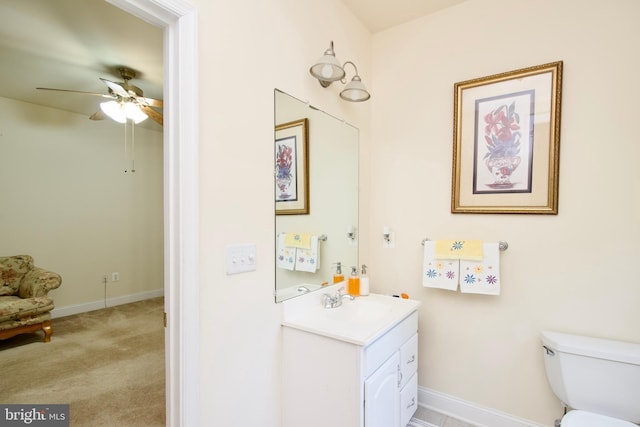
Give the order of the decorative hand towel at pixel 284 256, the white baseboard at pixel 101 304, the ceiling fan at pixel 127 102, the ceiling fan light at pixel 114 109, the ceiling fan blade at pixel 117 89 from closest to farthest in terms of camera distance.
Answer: the decorative hand towel at pixel 284 256 → the ceiling fan blade at pixel 117 89 → the ceiling fan at pixel 127 102 → the ceiling fan light at pixel 114 109 → the white baseboard at pixel 101 304

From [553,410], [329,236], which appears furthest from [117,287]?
[553,410]

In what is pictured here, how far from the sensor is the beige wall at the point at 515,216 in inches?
61.2

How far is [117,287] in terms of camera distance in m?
4.30

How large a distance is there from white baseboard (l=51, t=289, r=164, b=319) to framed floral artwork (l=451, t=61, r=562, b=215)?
4597 millimetres

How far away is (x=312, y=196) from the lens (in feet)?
5.97

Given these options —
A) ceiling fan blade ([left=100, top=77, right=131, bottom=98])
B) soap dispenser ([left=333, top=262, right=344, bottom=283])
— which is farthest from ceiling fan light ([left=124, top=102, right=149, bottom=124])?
soap dispenser ([left=333, top=262, right=344, bottom=283])

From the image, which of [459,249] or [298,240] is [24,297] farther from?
[459,249]

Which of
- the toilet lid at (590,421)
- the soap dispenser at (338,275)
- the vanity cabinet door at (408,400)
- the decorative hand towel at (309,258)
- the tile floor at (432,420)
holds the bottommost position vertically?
the tile floor at (432,420)

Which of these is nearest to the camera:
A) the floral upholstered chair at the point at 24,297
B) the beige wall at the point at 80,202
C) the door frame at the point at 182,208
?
the door frame at the point at 182,208

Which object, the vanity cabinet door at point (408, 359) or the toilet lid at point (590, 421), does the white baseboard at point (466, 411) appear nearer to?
the vanity cabinet door at point (408, 359)

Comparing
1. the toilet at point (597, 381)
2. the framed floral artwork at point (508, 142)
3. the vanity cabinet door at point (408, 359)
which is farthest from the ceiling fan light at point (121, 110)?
→ the toilet at point (597, 381)

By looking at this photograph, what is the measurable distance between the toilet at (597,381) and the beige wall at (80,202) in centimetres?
494

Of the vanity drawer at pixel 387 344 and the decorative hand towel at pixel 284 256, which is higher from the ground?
the decorative hand towel at pixel 284 256

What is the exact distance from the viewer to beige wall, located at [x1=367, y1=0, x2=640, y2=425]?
→ 5.10 ft
